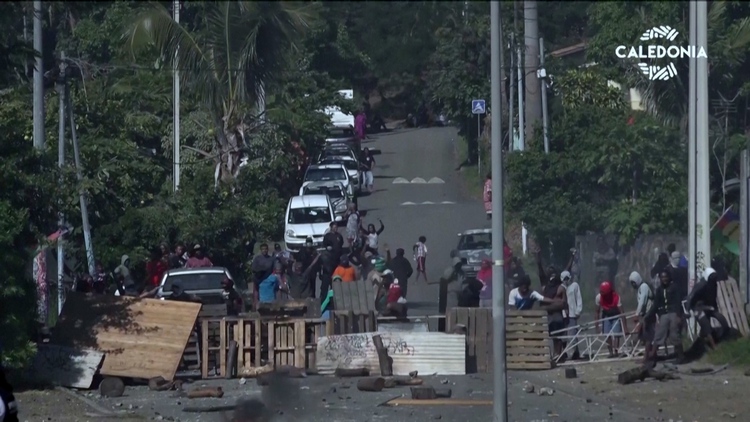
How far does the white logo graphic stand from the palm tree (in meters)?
6.75

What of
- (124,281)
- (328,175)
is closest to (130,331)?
(124,281)

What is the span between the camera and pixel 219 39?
1653 centimetres

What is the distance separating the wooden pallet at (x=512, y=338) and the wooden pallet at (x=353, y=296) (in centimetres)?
169

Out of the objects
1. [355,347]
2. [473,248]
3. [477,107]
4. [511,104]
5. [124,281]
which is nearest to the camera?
[355,347]

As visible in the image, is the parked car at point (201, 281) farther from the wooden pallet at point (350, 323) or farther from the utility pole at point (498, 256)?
the utility pole at point (498, 256)

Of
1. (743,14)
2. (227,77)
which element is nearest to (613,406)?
(743,14)

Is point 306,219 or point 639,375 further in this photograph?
point 306,219

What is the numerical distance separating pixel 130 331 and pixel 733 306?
9.60 meters

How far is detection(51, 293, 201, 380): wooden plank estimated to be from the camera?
638 inches

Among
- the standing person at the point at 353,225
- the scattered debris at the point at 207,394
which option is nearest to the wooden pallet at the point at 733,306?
the scattered debris at the point at 207,394

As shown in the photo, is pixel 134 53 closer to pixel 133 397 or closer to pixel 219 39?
pixel 219 39

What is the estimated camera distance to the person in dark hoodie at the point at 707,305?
17016 mm

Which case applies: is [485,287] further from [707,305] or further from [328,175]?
[328,175]

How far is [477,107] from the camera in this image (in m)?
18.6
